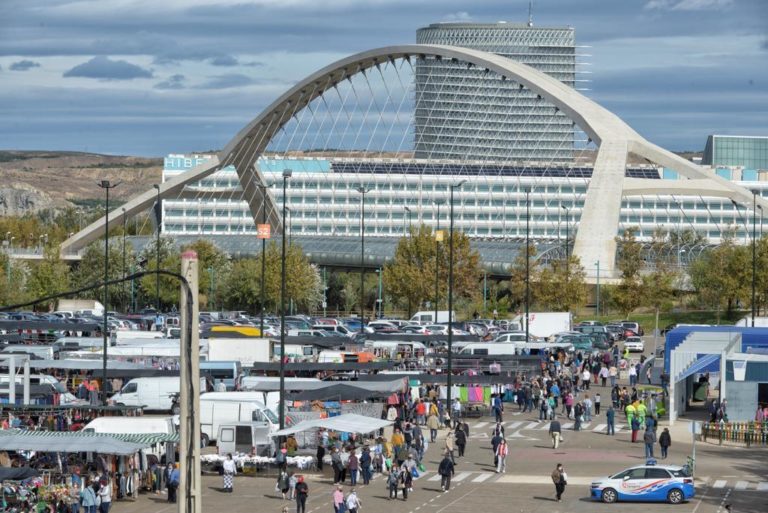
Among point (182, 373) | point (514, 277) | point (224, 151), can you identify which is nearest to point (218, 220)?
point (224, 151)

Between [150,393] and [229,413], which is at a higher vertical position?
[150,393]

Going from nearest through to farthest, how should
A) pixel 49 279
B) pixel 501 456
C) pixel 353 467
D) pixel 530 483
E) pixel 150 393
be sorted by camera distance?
pixel 353 467 → pixel 530 483 → pixel 501 456 → pixel 150 393 → pixel 49 279

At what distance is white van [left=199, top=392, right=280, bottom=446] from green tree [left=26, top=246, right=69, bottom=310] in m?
72.6

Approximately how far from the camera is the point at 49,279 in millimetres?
118812

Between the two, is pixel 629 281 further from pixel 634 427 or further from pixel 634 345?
pixel 634 427

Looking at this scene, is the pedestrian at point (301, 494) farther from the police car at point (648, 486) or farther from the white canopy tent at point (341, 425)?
the police car at point (648, 486)

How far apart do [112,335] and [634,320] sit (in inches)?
1702

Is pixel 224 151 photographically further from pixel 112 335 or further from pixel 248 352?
pixel 248 352

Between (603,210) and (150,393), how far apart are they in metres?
59.0

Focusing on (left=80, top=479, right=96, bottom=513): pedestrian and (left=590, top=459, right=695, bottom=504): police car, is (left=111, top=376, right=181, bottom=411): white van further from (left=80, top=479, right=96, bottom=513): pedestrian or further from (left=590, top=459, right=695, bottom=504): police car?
(left=590, top=459, right=695, bottom=504): police car

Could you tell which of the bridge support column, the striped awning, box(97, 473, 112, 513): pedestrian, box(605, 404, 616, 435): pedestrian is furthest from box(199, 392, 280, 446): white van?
the bridge support column

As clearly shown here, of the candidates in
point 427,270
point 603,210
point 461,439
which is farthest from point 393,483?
point 603,210

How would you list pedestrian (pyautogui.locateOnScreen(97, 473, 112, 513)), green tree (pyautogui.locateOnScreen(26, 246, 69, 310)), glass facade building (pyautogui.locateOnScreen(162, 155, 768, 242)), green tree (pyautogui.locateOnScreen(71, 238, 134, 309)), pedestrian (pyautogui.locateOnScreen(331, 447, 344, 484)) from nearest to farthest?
1. pedestrian (pyautogui.locateOnScreen(97, 473, 112, 513))
2. pedestrian (pyautogui.locateOnScreen(331, 447, 344, 484))
3. green tree (pyautogui.locateOnScreen(26, 246, 69, 310))
4. green tree (pyautogui.locateOnScreen(71, 238, 134, 309))
5. glass facade building (pyautogui.locateOnScreen(162, 155, 768, 242))

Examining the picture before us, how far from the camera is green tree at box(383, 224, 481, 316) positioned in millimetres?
104125
